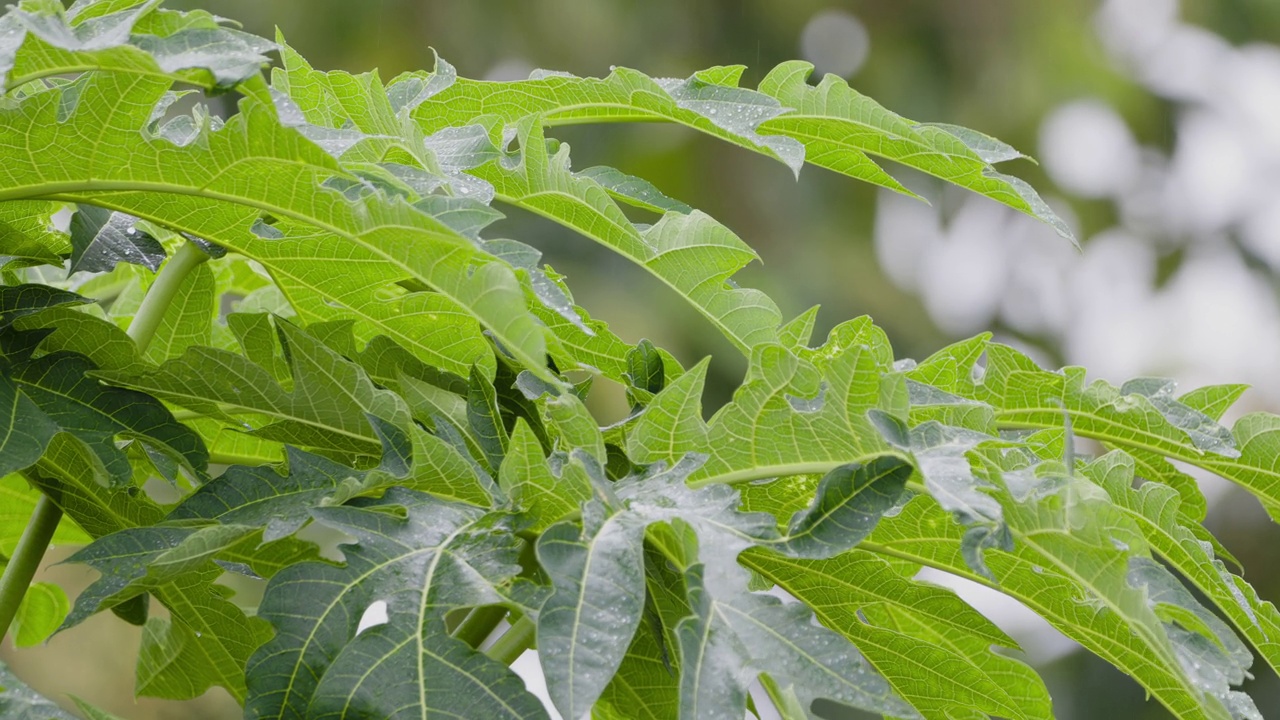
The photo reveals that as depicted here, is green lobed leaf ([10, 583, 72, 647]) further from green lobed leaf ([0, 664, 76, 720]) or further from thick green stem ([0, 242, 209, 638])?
green lobed leaf ([0, 664, 76, 720])

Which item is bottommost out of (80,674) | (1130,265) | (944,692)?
(80,674)

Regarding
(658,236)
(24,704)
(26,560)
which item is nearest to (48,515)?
(26,560)

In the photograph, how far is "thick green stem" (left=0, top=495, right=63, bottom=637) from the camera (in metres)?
0.40

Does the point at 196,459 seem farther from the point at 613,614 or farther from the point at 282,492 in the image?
the point at 613,614

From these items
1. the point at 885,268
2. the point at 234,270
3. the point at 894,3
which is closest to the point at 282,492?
the point at 234,270

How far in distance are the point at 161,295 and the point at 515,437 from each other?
21cm

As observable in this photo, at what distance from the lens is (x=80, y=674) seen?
2.65m

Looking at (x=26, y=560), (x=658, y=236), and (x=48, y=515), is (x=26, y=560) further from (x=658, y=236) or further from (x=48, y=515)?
(x=658, y=236)

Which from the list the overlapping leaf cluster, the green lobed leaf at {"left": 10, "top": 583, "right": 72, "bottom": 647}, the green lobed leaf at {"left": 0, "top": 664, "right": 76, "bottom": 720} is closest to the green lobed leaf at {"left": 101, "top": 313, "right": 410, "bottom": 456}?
the overlapping leaf cluster

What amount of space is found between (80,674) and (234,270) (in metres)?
2.42

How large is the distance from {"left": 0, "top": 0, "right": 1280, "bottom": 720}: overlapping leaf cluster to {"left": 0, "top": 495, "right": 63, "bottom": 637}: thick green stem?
0.06ft

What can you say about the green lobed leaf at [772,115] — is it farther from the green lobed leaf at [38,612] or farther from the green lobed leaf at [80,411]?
the green lobed leaf at [38,612]

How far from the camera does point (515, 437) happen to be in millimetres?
316

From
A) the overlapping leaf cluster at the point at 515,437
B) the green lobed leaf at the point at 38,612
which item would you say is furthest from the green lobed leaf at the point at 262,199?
the green lobed leaf at the point at 38,612
